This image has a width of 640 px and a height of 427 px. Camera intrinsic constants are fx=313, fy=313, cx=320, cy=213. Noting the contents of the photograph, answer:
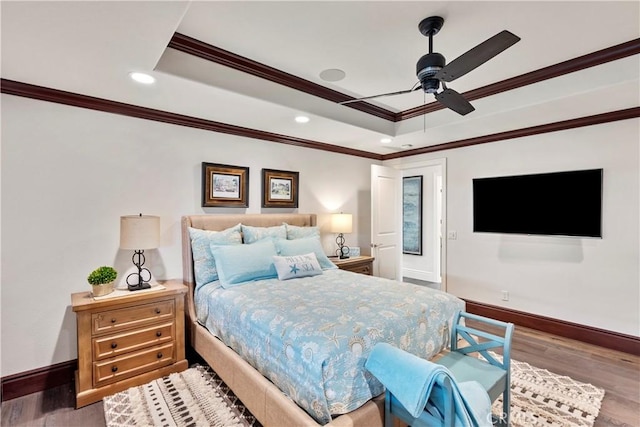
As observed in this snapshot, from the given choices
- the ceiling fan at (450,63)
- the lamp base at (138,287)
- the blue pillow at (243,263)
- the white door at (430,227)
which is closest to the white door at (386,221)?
the white door at (430,227)

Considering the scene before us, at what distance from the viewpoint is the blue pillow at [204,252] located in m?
2.96

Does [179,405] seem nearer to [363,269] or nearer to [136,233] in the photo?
[136,233]

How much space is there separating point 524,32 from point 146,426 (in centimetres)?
373

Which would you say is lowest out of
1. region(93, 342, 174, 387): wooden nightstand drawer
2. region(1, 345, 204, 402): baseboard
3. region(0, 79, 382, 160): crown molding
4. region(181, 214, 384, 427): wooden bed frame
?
region(1, 345, 204, 402): baseboard

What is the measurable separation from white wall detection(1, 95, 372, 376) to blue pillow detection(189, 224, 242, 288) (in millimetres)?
267

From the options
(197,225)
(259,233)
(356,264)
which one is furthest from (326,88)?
(356,264)

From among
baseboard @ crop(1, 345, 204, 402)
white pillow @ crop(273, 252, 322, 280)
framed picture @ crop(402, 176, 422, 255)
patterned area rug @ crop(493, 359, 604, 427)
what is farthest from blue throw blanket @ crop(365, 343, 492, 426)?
framed picture @ crop(402, 176, 422, 255)

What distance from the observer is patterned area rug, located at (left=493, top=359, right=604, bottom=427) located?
208 cm

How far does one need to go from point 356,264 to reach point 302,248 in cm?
121

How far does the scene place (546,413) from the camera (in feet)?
7.06

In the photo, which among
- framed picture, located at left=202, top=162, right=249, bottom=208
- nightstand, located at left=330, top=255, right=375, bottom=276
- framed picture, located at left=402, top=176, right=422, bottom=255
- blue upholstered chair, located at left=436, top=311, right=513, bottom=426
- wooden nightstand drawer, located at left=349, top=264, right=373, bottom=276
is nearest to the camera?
blue upholstered chair, located at left=436, top=311, right=513, bottom=426

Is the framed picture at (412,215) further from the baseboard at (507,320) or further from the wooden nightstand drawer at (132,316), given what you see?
the wooden nightstand drawer at (132,316)

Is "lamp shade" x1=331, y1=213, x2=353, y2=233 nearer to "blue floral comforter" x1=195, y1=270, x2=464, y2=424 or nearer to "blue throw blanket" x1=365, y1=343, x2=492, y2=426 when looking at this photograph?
"blue floral comforter" x1=195, y1=270, x2=464, y2=424

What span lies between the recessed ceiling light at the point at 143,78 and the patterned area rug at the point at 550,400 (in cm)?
343
